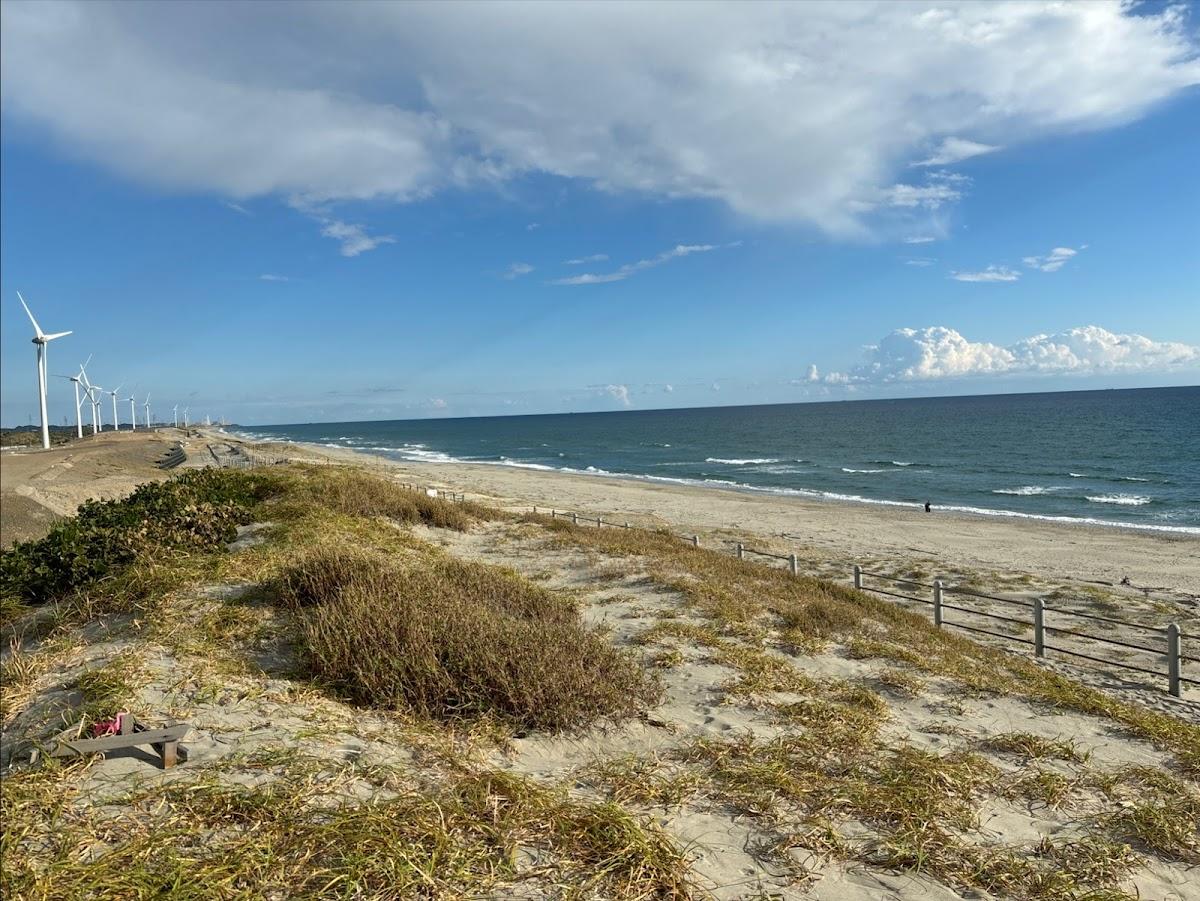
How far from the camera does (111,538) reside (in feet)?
33.8

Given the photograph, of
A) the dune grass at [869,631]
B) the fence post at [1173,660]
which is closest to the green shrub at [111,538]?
the dune grass at [869,631]

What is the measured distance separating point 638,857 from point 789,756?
2287mm

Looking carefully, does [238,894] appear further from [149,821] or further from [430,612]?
[430,612]

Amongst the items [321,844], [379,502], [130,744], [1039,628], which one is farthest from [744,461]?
[321,844]

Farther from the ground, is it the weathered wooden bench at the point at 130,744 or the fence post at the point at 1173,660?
the weathered wooden bench at the point at 130,744

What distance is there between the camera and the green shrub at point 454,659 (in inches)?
235

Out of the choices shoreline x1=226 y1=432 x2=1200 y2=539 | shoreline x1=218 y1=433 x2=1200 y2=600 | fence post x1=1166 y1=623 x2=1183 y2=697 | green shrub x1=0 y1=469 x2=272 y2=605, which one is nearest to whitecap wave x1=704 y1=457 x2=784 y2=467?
shoreline x1=226 y1=432 x2=1200 y2=539

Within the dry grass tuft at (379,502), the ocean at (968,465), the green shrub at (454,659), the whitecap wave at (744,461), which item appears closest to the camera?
the green shrub at (454,659)

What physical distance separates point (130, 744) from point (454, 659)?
99.4 inches

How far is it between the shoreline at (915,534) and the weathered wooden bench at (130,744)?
72.1 ft

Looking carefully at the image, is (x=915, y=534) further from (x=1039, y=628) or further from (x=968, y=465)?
(x=968, y=465)

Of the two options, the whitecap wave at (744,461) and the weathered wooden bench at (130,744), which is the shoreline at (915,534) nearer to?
the whitecap wave at (744,461)

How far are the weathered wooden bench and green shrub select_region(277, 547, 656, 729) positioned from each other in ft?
5.09

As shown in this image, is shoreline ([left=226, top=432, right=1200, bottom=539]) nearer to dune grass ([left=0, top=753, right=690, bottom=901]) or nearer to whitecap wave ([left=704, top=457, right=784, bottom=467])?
whitecap wave ([left=704, top=457, right=784, bottom=467])
